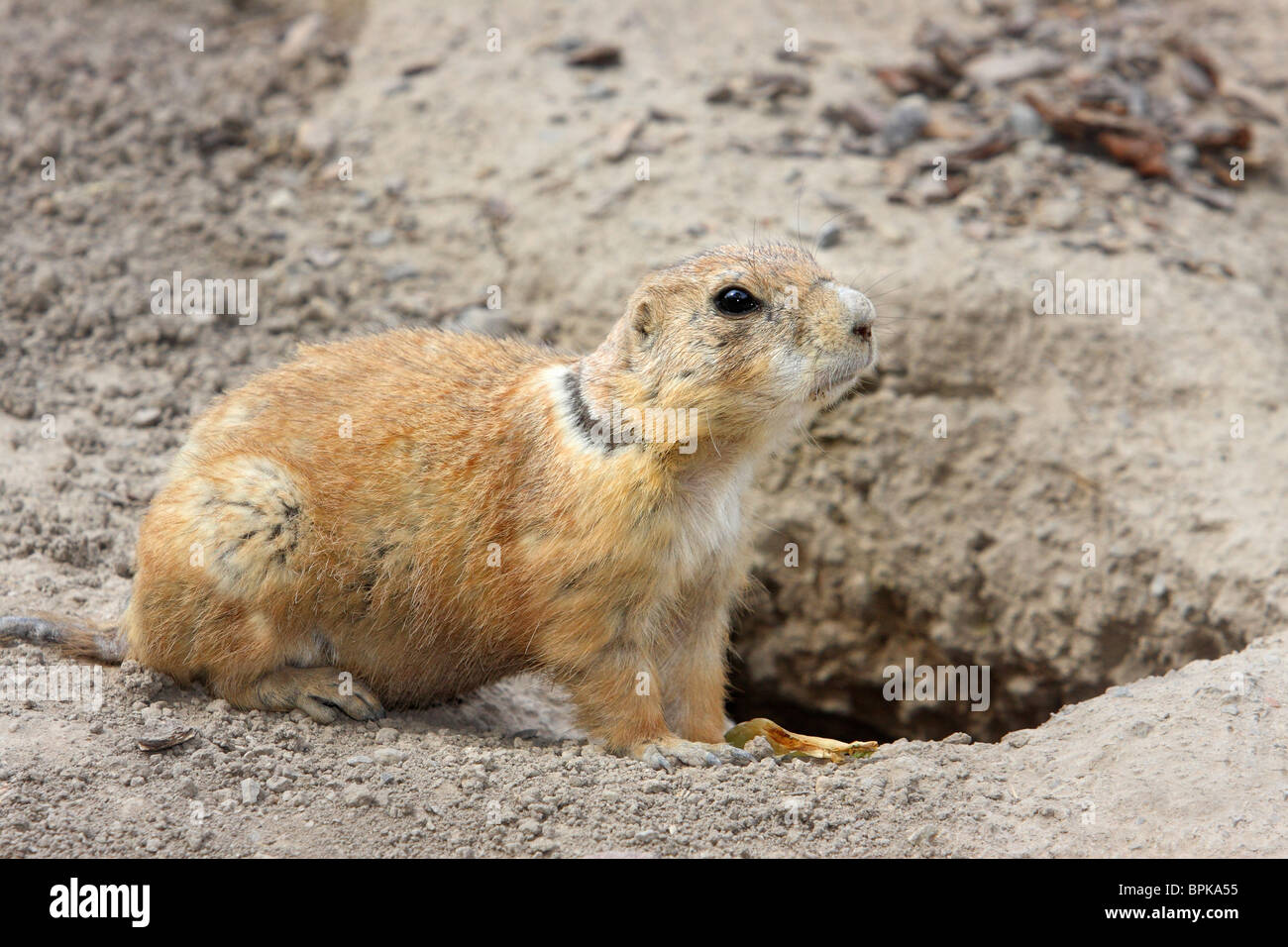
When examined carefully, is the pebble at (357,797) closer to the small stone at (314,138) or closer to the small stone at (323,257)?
the small stone at (323,257)

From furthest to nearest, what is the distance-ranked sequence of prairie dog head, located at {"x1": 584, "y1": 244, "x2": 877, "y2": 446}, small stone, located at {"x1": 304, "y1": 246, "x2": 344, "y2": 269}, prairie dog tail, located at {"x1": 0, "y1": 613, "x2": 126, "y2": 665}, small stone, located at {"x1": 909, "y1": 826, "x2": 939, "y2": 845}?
small stone, located at {"x1": 304, "y1": 246, "x2": 344, "y2": 269} → prairie dog tail, located at {"x1": 0, "y1": 613, "x2": 126, "y2": 665} → prairie dog head, located at {"x1": 584, "y1": 244, "x2": 877, "y2": 446} → small stone, located at {"x1": 909, "y1": 826, "x2": 939, "y2": 845}

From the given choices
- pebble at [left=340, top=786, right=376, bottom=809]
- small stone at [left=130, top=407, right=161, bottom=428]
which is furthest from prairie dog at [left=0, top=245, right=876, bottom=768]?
small stone at [left=130, top=407, right=161, bottom=428]

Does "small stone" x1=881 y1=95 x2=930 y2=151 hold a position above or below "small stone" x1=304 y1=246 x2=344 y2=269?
above

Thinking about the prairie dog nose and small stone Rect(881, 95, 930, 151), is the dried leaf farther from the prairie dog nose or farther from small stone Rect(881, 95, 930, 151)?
small stone Rect(881, 95, 930, 151)

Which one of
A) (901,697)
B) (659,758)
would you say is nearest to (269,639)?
(659,758)

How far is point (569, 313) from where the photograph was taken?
8.16 meters

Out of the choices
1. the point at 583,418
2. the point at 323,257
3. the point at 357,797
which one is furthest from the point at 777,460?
the point at 357,797

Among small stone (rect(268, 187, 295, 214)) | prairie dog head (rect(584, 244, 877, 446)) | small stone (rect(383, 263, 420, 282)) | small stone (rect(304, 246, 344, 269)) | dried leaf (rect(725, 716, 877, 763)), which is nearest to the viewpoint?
prairie dog head (rect(584, 244, 877, 446))

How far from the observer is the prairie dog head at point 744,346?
5.12m

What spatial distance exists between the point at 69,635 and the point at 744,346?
3.16 m

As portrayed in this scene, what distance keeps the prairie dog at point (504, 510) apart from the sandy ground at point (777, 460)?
1.13ft

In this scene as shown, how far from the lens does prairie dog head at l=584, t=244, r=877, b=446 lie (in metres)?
5.12

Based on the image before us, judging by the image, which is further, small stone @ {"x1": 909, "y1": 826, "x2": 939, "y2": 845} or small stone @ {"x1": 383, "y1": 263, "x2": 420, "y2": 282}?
small stone @ {"x1": 383, "y1": 263, "x2": 420, "y2": 282}

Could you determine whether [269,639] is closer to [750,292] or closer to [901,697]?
[750,292]
